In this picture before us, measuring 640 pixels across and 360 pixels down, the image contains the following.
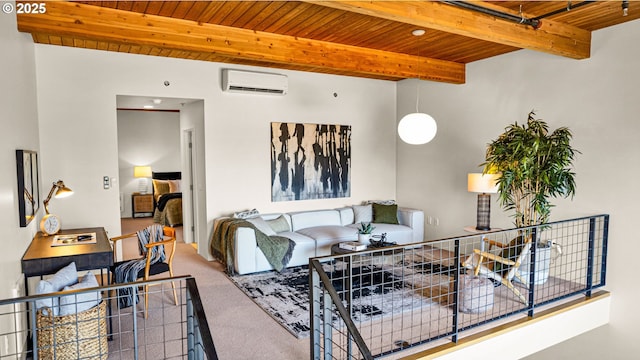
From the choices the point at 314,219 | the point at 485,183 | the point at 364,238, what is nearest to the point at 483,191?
the point at 485,183

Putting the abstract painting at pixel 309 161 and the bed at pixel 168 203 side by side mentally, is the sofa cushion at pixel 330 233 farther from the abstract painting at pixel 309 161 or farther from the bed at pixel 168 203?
the bed at pixel 168 203

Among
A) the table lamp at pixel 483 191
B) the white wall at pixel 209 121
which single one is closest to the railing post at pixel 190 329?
the white wall at pixel 209 121

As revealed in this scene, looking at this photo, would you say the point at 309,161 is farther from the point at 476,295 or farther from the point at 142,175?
the point at 142,175

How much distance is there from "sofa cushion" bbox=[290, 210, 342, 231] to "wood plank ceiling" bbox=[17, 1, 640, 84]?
233 cm

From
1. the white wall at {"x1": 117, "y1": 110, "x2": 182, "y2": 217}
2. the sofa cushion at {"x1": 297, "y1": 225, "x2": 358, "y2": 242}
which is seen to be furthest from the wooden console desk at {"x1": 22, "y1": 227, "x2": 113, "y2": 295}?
the white wall at {"x1": 117, "y1": 110, "x2": 182, "y2": 217}

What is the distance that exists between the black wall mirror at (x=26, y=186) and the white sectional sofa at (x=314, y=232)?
2.14 meters

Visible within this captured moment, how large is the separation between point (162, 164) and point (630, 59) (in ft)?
31.8

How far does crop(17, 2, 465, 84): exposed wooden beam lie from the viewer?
11.0 ft

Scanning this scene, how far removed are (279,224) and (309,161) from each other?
1216 mm

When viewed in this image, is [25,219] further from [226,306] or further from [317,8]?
[317,8]

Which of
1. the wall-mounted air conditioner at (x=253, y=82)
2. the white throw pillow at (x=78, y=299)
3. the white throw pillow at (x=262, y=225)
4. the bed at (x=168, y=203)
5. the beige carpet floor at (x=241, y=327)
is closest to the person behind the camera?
the white throw pillow at (x=78, y=299)

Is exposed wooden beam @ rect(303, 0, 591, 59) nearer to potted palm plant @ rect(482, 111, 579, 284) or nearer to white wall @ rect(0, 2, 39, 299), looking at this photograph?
potted palm plant @ rect(482, 111, 579, 284)

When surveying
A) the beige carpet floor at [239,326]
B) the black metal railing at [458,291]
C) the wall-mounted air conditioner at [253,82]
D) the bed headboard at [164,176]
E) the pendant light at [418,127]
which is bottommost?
the beige carpet floor at [239,326]

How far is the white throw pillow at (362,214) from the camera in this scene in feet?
21.3
